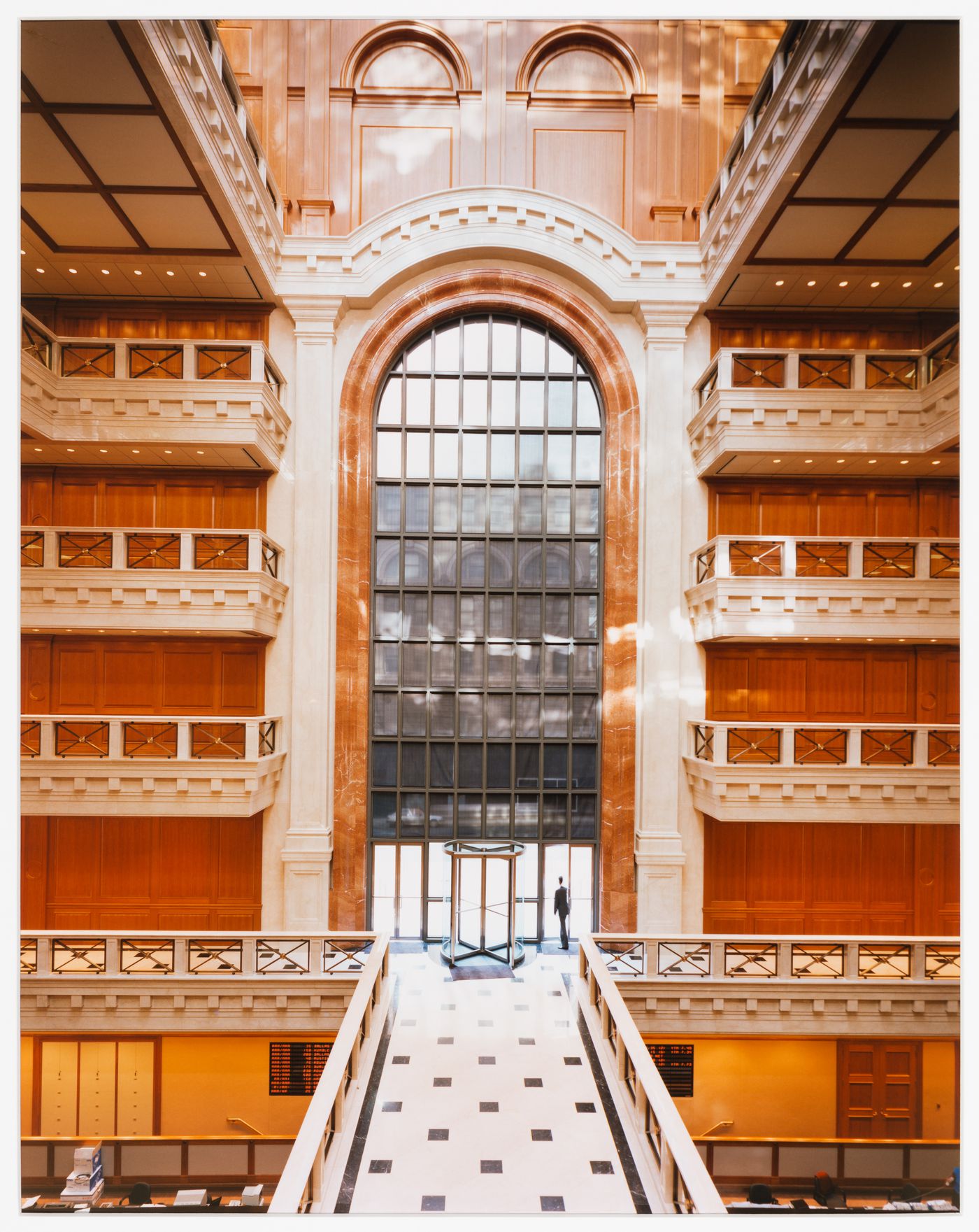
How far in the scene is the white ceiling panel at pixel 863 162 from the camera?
7.73m

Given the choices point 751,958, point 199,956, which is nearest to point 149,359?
point 199,956

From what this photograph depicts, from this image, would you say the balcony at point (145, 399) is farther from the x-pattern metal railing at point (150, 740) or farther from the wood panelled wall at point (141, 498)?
the x-pattern metal railing at point (150, 740)

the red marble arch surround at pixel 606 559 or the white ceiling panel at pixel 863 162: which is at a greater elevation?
the white ceiling panel at pixel 863 162

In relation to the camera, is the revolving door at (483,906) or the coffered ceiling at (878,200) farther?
the revolving door at (483,906)

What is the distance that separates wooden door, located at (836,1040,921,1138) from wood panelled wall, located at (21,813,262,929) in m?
8.99

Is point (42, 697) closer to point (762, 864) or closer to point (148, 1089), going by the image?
point (148, 1089)

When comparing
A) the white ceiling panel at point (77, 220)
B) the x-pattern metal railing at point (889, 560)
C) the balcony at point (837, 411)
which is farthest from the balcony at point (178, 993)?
the white ceiling panel at point (77, 220)

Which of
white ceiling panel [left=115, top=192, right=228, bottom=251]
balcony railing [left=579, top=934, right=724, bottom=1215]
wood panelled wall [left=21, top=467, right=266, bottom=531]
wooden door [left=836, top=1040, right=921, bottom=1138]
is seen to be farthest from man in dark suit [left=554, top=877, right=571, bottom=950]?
white ceiling panel [left=115, top=192, right=228, bottom=251]

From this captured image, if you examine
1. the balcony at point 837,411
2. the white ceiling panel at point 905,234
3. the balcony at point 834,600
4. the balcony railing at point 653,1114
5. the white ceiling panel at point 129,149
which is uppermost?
the white ceiling panel at point 129,149

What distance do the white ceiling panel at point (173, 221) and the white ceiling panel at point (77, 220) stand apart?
278 millimetres

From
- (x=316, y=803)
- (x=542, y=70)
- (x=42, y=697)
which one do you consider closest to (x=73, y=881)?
(x=42, y=697)

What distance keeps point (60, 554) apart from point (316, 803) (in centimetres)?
534

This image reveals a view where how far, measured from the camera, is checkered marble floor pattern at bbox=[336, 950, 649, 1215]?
233 inches

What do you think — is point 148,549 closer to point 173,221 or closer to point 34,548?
point 34,548
